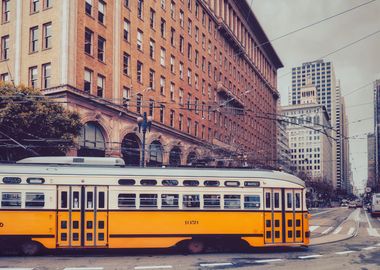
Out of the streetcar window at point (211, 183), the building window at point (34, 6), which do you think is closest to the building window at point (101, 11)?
the building window at point (34, 6)

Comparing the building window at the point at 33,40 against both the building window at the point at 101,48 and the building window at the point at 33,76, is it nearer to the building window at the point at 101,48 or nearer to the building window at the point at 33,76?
the building window at the point at 33,76

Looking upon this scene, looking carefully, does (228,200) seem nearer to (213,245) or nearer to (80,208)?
(213,245)

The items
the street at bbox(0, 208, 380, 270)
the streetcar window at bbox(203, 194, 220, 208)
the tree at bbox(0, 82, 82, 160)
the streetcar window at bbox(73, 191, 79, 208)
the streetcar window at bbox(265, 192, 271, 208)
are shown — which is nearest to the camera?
the street at bbox(0, 208, 380, 270)

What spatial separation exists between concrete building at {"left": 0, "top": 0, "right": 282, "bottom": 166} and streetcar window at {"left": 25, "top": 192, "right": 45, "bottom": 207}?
17.8 feet

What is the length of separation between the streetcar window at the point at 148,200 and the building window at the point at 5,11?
1083 inches

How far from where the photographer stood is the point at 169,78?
50.9m

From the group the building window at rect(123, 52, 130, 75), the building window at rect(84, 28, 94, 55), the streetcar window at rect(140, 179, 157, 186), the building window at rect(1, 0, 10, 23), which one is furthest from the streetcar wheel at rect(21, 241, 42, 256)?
the building window at rect(1, 0, 10, 23)

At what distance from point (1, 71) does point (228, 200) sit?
27.2m

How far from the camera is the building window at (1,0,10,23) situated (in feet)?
127

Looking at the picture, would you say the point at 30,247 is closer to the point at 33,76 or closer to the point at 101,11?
the point at 33,76

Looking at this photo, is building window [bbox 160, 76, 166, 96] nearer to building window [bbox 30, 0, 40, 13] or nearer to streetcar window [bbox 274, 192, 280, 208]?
building window [bbox 30, 0, 40, 13]

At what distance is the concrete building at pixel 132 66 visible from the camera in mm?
35031

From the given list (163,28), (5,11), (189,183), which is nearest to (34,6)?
(5,11)

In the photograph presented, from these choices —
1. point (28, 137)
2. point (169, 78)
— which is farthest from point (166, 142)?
point (28, 137)
